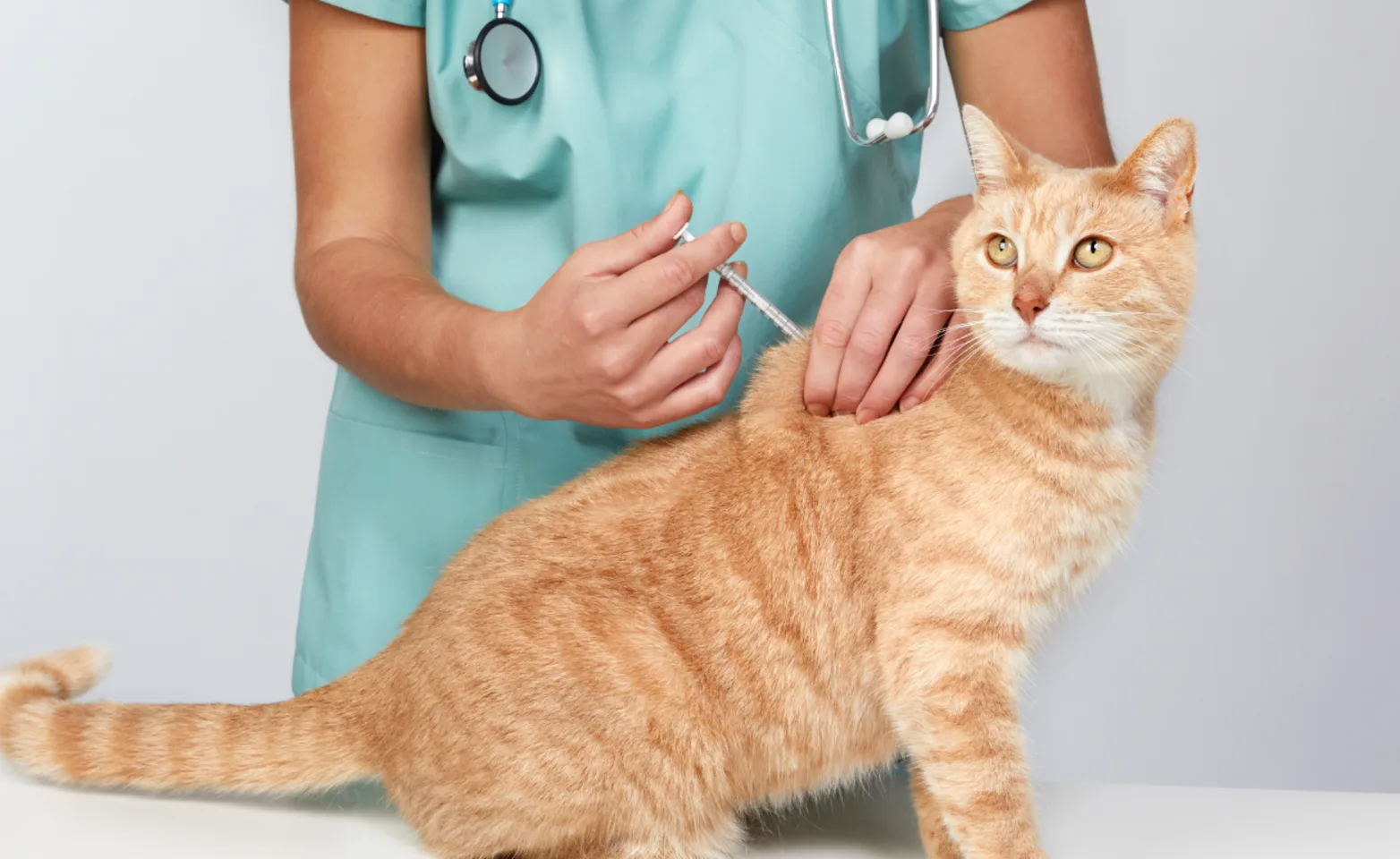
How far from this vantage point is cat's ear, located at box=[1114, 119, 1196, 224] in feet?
4.34

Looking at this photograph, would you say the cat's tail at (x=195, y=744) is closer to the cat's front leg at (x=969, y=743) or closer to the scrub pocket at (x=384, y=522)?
the scrub pocket at (x=384, y=522)

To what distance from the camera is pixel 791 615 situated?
4.57 feet

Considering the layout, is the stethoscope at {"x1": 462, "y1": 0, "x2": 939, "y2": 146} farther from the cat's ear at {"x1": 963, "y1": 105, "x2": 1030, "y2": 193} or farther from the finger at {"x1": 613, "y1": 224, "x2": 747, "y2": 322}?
the finger at {"x1": 613, "y1": 224, "x2": 747, "y2": 322}

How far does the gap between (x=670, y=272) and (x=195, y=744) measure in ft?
2.32

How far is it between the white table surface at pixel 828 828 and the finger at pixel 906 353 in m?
0.47

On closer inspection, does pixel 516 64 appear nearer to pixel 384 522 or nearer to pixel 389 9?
pixel 389 9

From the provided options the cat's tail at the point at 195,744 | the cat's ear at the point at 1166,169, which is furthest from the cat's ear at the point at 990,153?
the cat's tail at the point at 195,744

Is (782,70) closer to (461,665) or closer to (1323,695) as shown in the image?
(461,665)

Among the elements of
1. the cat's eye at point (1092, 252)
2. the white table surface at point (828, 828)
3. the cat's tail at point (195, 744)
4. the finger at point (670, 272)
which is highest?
the finger at point (670, 272)

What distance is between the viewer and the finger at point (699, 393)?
1358mm

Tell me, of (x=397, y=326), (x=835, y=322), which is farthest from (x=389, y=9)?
(x=835, y=322)

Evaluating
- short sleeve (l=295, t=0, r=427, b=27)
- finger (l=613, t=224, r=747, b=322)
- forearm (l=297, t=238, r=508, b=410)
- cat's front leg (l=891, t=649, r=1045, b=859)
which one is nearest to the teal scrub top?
short sleeve (l=295, t=0, r=427, b=27)

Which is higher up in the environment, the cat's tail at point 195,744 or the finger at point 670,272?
the finger at point 670,272

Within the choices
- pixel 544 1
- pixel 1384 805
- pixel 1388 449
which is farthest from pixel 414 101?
pixel 1388 449
